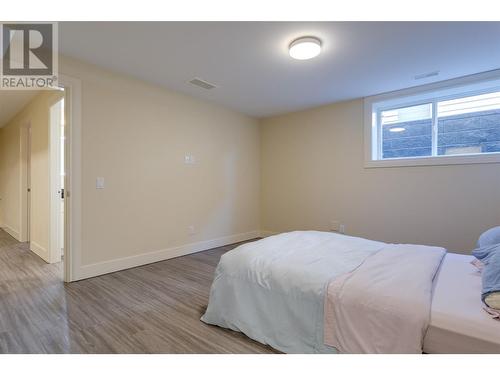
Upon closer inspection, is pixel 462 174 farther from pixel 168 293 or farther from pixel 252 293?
pixel 168 293

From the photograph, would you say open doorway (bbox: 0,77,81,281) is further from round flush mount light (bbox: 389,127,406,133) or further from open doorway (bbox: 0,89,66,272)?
round flush mount light (bbox: 389,127,406,133)

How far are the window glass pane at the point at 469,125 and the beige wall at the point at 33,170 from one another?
4962mm

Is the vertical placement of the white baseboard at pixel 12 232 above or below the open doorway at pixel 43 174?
below

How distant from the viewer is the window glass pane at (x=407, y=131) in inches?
136

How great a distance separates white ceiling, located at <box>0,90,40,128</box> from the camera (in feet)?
11.8

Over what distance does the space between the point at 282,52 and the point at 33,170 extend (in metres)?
4.16

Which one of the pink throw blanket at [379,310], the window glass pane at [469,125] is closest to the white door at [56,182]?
the pink throw blanket at [379,310]

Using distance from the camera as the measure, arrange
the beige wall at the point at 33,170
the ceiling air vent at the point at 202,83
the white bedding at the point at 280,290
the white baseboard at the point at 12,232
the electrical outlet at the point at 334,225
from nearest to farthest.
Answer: the white bedding at the point at 280,290
the ceiling air vent at the point at 202,83
the beige wall at the point at 33,170
the electrical outlet at the point at 334,225
the white baseboard at the point at 12,232

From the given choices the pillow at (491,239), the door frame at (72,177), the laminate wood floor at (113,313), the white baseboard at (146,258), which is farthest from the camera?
the white baseboard at (146,258)

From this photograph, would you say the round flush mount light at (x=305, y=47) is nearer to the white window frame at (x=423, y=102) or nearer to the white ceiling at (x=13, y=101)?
the white window frame at (x=423, y=102)

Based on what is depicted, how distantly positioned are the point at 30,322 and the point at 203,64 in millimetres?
2742

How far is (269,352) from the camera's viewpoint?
159cm

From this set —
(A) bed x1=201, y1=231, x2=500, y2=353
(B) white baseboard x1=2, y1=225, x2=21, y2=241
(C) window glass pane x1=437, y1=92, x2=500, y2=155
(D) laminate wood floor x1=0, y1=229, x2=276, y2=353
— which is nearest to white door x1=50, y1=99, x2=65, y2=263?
(D) laminate wood floor x1=0, y1=229, x2=276, y2=353
